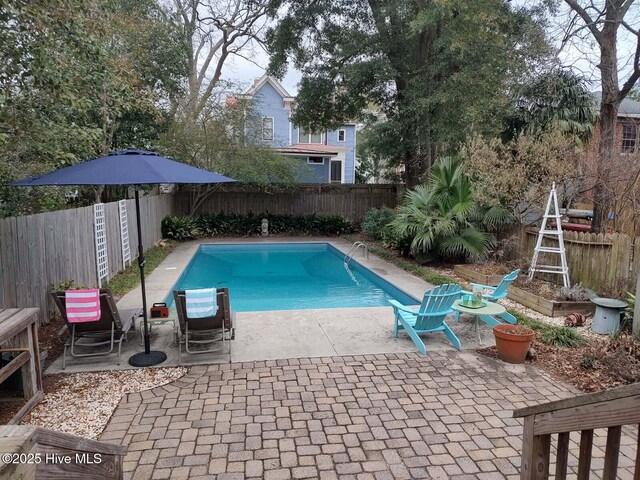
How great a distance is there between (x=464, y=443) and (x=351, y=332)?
2.60 m

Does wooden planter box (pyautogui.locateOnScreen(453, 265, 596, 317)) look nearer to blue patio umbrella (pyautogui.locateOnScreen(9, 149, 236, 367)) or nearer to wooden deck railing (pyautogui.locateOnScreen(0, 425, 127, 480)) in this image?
blue patio umbrella (pyautogui.locateOnScreen(9, 149, 236, 367))

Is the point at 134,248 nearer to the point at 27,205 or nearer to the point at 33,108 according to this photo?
the point at 27,205

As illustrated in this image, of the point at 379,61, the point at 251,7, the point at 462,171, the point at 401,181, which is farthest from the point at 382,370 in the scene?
the point at 251,7

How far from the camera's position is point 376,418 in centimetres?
363

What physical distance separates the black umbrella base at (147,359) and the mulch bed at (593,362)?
3851mm

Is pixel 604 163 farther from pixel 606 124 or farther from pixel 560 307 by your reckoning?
pixel 560 307

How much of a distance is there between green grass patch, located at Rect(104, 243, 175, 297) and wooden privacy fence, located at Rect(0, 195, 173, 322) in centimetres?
30

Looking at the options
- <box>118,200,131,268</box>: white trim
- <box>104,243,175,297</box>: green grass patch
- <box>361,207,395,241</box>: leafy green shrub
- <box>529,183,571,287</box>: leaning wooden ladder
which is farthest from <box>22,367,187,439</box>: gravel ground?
<box>361,207,395,241</box>: leafy green shrub

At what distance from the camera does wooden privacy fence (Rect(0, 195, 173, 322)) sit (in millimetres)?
4961

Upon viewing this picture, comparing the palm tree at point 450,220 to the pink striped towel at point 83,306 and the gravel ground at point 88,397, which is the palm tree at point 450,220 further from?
the pink striped towel at point 83,306

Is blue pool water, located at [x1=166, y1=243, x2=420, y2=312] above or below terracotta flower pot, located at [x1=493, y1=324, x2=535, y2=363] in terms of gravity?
below

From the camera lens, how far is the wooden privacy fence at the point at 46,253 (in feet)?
16.3

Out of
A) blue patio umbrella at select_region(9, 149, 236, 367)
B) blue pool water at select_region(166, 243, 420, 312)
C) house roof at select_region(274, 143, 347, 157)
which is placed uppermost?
house roof at select_region(274, 143, 347, 157)

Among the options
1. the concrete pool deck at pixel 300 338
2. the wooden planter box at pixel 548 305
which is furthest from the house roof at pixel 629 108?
the concrete pool deck at pixel 300 338
